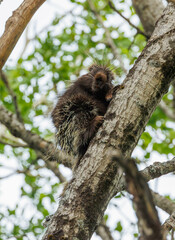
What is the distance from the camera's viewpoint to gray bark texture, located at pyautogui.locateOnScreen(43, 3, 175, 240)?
5.39ft

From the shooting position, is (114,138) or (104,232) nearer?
(114,138)

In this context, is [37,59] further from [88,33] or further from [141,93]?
A: [141,93]

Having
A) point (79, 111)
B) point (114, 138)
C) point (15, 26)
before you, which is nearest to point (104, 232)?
point (79, 111)

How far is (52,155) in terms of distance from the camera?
343 centimetres

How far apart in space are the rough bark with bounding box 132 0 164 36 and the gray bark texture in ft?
6.53

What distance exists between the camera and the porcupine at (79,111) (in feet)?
8.78

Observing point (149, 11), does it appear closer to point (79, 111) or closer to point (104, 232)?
point (79, 111)

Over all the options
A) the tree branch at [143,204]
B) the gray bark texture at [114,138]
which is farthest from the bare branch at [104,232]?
the tree branch at [143,204]

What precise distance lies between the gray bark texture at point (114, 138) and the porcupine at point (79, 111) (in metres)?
0.63

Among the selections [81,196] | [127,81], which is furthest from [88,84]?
[81,196]

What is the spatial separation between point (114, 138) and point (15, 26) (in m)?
0.87

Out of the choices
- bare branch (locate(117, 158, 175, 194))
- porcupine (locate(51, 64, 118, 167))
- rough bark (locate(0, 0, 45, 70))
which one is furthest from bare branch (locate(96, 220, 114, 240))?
rough bark (locate(0, 0, 45, 70))

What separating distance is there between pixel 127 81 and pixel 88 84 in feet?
4.06

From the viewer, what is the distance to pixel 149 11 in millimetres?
4262
